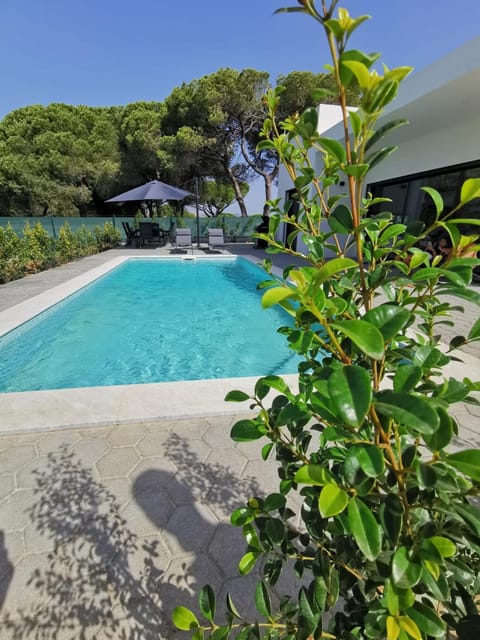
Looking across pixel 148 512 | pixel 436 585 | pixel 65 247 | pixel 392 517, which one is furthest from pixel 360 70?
pixel 65 247

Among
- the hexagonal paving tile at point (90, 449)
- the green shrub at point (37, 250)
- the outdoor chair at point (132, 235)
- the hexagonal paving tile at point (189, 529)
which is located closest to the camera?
the hexagonal paving tile at point (189, 529)

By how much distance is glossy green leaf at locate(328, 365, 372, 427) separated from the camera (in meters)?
0.39

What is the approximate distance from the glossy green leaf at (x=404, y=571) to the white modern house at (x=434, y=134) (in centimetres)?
737

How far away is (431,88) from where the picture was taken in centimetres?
593

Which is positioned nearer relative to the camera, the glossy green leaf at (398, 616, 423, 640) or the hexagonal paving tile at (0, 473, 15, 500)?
the glossy green leaf at (398, 616, 423, 640)

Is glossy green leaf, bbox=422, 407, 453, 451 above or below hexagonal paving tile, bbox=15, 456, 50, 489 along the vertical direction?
above

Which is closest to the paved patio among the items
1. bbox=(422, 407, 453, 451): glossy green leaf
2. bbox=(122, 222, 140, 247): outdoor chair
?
bbox=(422, 407, 453, 451): glossy green leaf

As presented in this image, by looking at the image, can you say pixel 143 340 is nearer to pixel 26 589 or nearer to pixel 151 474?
pixel 151 474

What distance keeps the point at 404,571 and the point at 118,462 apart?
218 cm

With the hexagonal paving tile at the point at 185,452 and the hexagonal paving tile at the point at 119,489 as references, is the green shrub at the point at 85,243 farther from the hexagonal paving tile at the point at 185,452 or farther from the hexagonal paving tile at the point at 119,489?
the hexagonal paving tile at the point at 119,489

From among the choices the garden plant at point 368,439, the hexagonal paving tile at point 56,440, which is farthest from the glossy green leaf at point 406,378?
the hexagonal paving tile at point 56,440

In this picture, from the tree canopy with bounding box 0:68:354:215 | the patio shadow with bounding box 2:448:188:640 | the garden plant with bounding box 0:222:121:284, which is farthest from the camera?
the tree canopy with bounding box 0:68:354:215

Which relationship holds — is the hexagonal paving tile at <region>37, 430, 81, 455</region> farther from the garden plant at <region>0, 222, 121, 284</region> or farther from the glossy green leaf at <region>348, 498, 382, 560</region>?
the garden plant at <region>0, 222, 121, 284</region>

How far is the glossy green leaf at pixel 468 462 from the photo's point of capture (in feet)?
1.40
